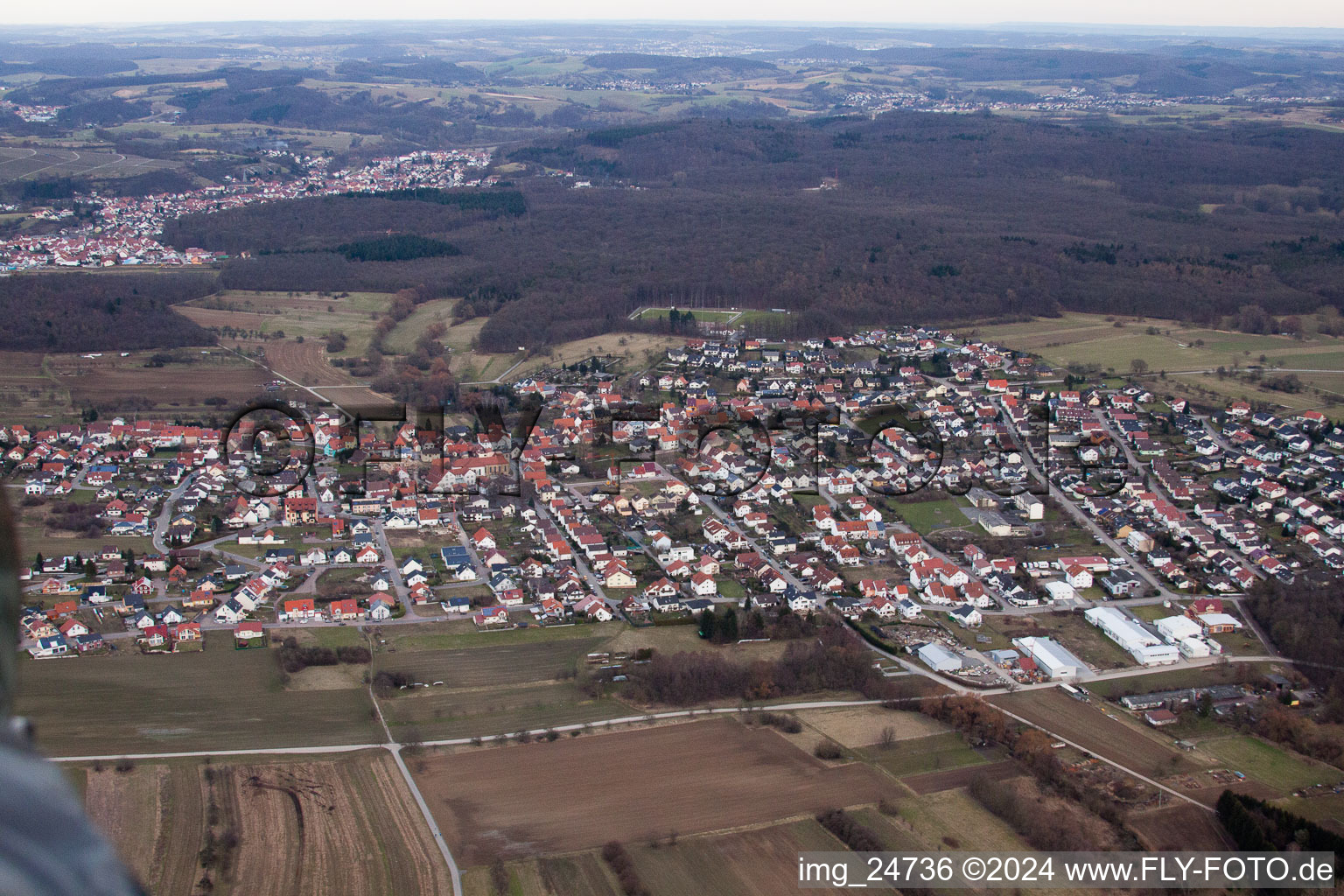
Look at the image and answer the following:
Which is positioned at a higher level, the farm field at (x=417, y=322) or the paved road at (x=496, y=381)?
the farm field at (x=417, y=322)

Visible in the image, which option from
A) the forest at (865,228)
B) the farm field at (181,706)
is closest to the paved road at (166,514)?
the farm field at (181,706)

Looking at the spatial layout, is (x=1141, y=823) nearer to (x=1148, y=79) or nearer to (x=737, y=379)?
(x=737, y=379)

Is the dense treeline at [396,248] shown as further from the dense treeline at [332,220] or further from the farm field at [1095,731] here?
the farm field at [1095,731]

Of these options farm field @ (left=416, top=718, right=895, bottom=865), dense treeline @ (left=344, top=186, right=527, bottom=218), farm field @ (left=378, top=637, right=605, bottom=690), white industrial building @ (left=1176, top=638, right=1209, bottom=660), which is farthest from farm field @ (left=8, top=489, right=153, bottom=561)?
dense treeline @ (left=344, top=186, right=527, bottom=218)

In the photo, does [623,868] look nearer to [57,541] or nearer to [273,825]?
[273,825]

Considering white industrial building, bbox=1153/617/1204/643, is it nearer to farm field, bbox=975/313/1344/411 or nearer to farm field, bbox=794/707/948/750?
farm field, bbox=794/707/948/750
